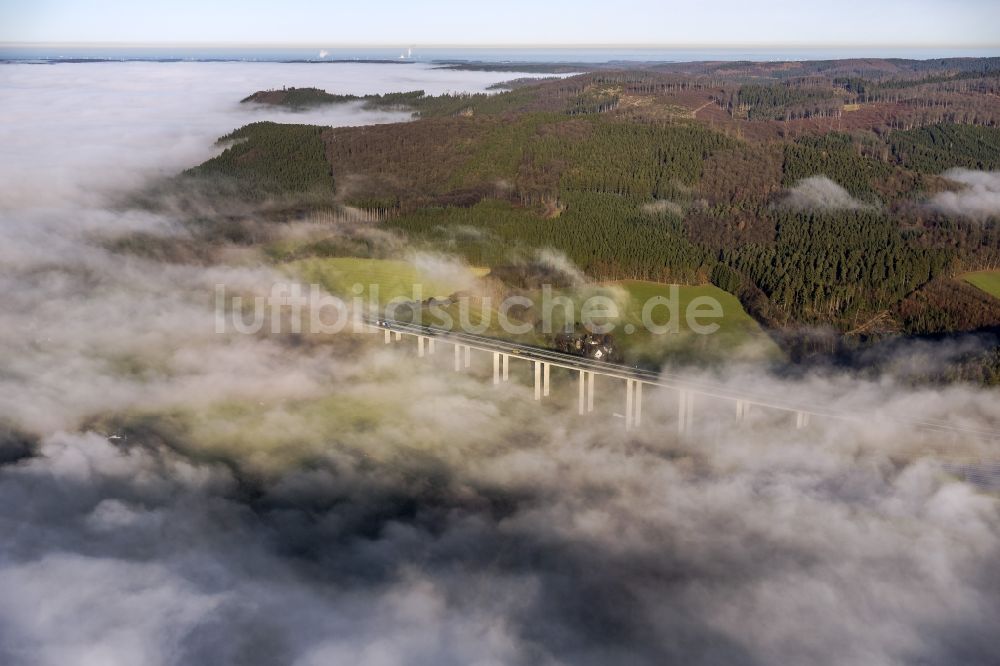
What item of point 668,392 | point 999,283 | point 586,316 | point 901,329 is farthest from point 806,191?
point 668,392

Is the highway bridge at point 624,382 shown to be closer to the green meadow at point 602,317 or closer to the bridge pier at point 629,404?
the bridge pier at point 629,404

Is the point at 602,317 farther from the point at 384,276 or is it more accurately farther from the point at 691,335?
the point at 384,276

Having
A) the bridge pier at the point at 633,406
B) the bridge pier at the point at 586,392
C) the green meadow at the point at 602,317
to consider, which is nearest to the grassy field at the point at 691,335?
the green meadow at the point at 602,317

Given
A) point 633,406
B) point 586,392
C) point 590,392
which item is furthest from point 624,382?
point 633,406

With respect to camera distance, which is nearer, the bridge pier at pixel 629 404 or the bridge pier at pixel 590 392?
the bridge pier at pixel 629 404

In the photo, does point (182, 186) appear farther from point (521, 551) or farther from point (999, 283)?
point (999, 283)

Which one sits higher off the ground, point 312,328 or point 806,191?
point 806,191
